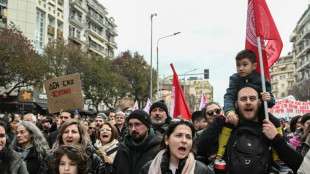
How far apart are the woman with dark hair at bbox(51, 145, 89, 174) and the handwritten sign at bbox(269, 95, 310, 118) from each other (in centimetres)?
1217

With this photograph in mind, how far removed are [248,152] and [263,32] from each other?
4.53 feet

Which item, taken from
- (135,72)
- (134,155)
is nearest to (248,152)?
(134,155)

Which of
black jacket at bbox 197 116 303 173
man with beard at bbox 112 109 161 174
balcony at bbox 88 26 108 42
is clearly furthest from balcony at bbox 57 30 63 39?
black jacket at bbox 197 116 303 173

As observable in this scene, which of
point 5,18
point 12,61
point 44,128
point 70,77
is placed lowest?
point 44,128

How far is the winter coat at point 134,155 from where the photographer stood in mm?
3678

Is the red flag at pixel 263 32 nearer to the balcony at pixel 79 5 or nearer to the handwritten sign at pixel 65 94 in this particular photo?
the handwritten sign at pixel 65 94

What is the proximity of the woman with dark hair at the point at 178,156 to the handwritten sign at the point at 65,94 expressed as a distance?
15.4 feet

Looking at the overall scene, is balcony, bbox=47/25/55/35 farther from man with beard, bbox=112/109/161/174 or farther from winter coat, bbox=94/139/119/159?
man with beard, bbox=112/109/161/174

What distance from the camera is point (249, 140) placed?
9.10 ft

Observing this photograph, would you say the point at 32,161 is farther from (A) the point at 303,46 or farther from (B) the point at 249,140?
(A) the point at 303,46

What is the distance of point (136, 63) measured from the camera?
138ft

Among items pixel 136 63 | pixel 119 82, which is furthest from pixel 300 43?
pixel 119 82

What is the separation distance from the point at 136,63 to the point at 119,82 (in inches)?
203

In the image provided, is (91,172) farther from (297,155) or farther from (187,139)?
(297,155)
